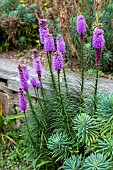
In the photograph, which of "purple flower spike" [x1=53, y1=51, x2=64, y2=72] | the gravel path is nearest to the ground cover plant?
"purple flower spike" [x1=53, y1=51, x2=64, y2=72]

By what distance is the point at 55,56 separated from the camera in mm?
2486

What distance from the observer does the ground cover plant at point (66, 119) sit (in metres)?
2.52

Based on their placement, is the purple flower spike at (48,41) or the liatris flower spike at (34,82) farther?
the liatris flower spike at (34,82)

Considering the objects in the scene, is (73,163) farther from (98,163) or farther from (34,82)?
(34,82)

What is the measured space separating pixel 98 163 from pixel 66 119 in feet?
1.75

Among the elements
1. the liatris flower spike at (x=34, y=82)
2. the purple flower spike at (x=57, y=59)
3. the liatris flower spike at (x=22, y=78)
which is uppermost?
the purple flower spike at (x=57, y=59)

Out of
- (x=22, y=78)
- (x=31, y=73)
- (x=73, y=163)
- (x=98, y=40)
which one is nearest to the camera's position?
(x=98, y=40)

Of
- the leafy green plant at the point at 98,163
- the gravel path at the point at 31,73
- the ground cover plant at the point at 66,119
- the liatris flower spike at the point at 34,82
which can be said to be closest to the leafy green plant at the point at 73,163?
the ground cover plant at the point at 66,119

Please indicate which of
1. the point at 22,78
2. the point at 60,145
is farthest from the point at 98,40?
the point at 60,145

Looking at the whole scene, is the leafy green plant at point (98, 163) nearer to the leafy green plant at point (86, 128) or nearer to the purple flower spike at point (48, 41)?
the leafy green plant at point (86, 128)

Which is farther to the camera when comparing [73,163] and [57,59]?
[73,163]

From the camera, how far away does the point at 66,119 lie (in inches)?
113

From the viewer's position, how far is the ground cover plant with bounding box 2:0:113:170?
2.52 m

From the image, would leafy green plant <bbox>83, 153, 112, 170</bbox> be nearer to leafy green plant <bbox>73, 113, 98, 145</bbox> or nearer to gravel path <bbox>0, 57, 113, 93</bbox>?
leafy green plant <bbox>73, 113, 98, 145</bbox>
